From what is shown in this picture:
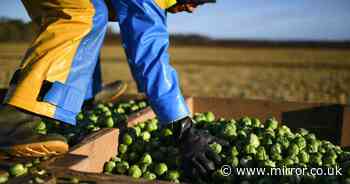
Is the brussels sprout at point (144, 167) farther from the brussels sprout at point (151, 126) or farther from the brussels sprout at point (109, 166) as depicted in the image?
the brussels sprout at point (151, 126)

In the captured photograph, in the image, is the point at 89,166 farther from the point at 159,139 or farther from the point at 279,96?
the point at 279,96

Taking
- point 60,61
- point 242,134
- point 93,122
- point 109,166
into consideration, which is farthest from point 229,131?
point 60,61

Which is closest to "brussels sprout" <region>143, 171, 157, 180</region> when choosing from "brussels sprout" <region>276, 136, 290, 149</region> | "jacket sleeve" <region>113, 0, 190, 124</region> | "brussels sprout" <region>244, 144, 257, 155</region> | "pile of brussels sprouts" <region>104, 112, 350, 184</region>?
"pile of brussels sprouts" <region>104, 112, 350, 184</region>

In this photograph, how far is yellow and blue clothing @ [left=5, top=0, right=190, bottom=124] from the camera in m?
2.95

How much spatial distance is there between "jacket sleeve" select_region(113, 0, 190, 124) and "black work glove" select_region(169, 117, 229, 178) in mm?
87

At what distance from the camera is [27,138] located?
300cm

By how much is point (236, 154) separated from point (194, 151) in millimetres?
412

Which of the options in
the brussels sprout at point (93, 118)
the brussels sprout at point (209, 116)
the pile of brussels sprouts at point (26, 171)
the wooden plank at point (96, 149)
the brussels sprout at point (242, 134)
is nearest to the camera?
the pile of brussels sprouts at point (26, 171)

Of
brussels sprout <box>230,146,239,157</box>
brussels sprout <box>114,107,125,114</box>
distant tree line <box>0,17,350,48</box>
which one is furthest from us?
distant tree line <box>0,17,350,48</box>

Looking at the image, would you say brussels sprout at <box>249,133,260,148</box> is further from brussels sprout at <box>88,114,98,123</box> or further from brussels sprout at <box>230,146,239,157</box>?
brussels sprout at <box>88,114,98,123</box>

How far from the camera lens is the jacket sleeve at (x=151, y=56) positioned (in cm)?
305

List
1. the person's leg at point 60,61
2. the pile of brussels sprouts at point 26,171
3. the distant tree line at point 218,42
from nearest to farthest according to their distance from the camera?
the pile of brussels sprouts at point 26,171
the person's leg at point 60,61
the distant tree line at point 218,42

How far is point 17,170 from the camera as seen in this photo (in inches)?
103

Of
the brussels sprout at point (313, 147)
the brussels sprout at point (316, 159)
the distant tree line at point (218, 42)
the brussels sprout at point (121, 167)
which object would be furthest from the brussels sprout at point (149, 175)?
the distant tree line at point (218, 42)
